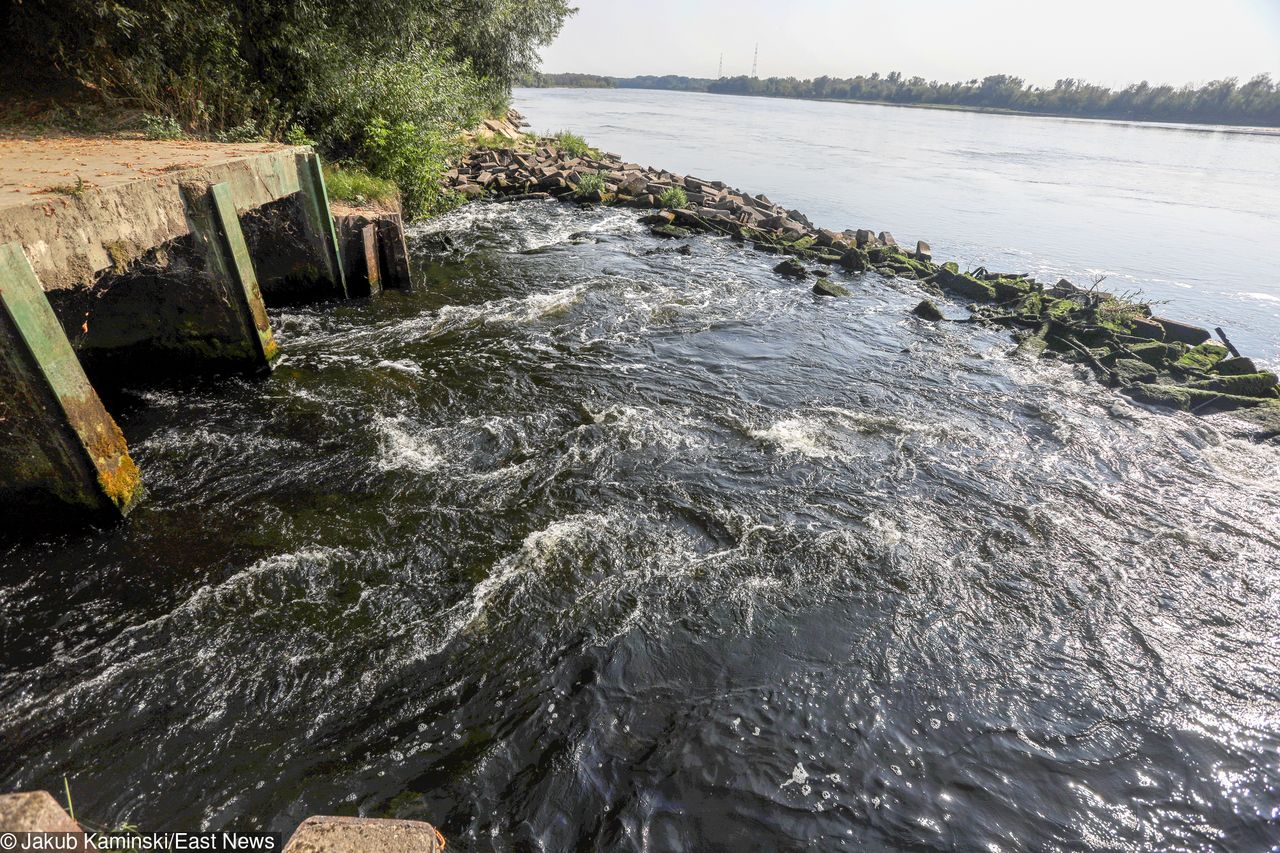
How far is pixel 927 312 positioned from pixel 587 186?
1373 centimetres

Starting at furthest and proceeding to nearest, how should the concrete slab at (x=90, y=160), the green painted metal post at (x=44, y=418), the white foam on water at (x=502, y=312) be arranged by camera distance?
1. the white foam on water at (x=502, y=312)
2. the concrete slab at (x=90, y=160)
3. the green painted metal post at (x=44, y=418)

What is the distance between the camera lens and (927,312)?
46.6 ft

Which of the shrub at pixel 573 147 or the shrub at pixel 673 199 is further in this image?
the shrub at pixel 573 147

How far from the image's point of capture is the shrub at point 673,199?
22.1 meters

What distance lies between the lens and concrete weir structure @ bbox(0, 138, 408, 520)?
501cm

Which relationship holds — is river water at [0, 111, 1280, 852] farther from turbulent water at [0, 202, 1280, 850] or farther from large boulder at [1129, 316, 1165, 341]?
large boulder at [1129, 316, 1165, 341]

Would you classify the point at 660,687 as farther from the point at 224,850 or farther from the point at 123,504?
the point at 123,504

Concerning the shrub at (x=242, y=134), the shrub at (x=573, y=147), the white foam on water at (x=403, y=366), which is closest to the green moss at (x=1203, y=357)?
the white foam on water at (x=403, y=366)

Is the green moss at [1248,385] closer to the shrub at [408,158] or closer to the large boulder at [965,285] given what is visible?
the large boulder at [965,285]

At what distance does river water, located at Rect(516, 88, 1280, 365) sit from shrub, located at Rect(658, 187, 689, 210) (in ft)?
19.8

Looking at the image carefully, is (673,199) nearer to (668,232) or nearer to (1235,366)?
(668,232)

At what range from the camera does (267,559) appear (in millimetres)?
5441

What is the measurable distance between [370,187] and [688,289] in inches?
304

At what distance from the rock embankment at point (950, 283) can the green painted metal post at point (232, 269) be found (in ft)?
40.1
